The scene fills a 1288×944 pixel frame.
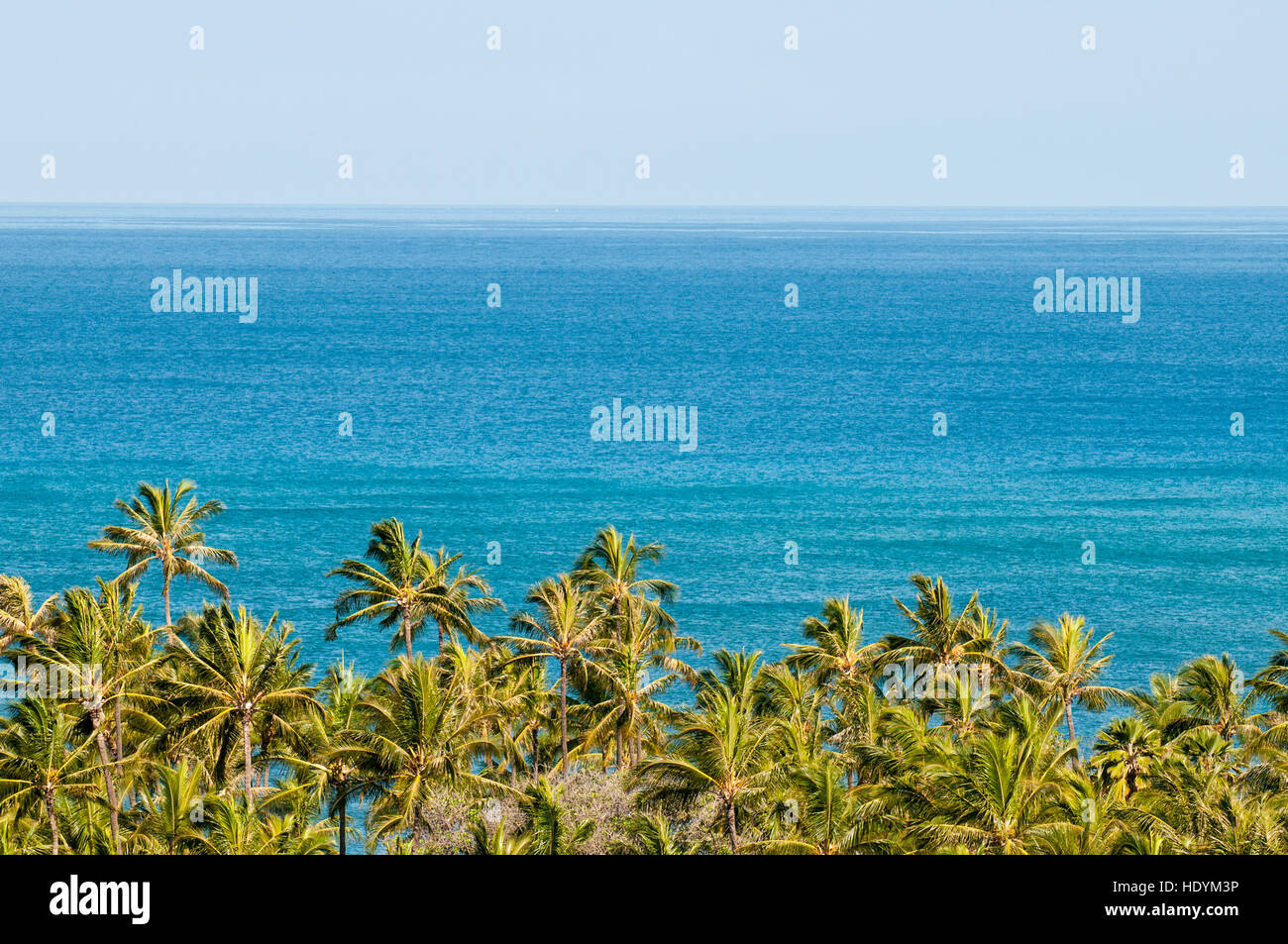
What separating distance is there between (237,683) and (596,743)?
15871 millimetres

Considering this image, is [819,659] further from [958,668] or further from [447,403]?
[447,403]

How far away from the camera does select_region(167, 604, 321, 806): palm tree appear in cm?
4503

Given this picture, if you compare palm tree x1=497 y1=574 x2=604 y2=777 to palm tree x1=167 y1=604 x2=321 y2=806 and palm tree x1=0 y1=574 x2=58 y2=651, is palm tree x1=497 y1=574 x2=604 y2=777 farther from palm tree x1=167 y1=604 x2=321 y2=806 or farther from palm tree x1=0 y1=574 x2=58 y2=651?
palm tree x1=0 y1=574 x2=58 y2=651

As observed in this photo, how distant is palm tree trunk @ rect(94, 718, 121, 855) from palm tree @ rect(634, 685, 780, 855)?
1613 cm

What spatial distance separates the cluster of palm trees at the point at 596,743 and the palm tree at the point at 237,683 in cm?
10

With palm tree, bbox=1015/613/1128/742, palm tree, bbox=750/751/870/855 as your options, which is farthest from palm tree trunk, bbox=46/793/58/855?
palm tree, bbox=1015/613/1128/742

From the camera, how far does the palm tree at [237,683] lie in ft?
148

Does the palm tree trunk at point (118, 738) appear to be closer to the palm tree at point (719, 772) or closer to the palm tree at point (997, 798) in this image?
the palm tree at point (719, 772)

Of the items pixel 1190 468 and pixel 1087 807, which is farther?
pixel 1190 468

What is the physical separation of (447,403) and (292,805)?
432 feet

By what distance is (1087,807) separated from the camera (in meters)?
36.3

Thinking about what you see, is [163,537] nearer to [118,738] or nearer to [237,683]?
[118,738]

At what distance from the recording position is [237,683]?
4522 cm
